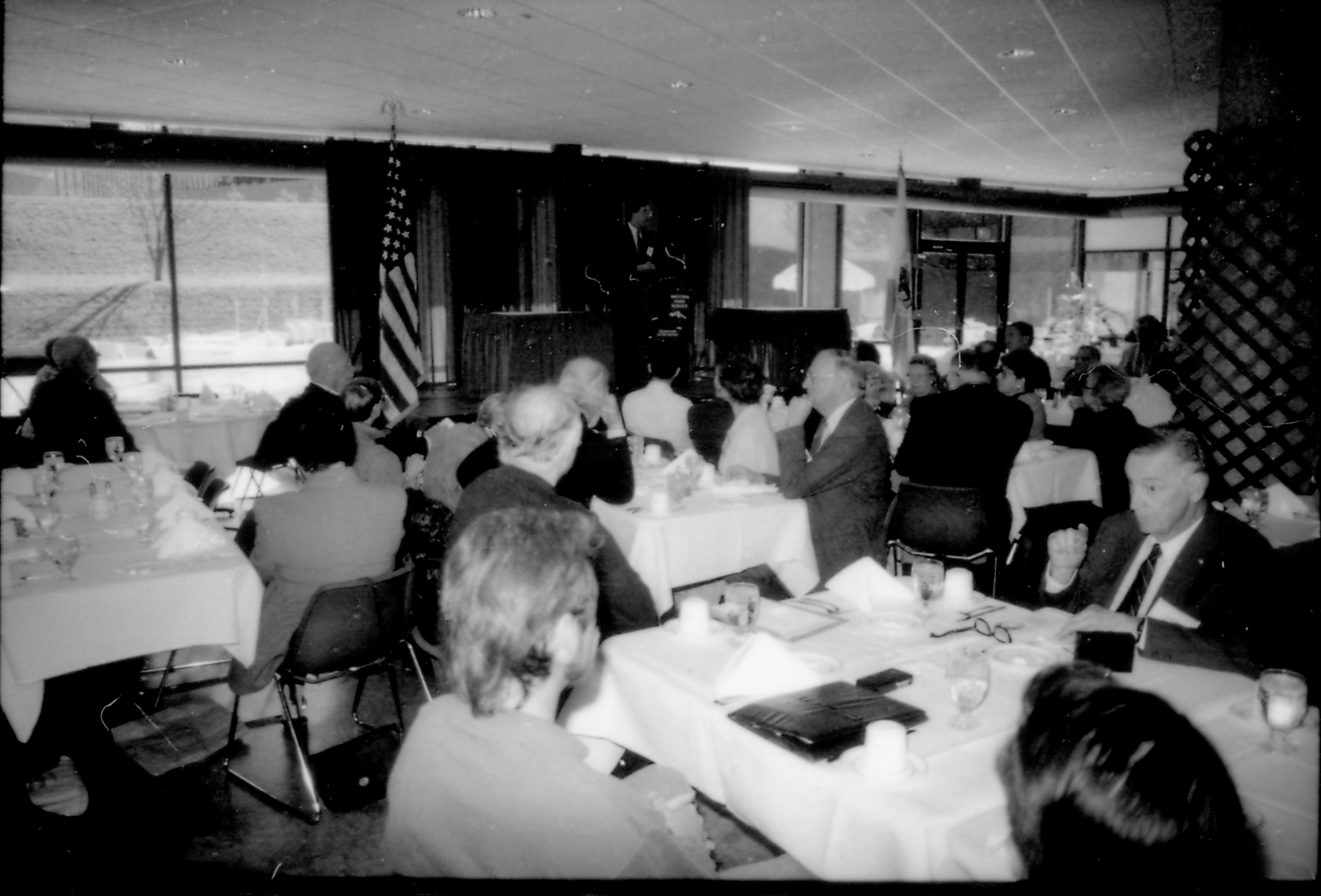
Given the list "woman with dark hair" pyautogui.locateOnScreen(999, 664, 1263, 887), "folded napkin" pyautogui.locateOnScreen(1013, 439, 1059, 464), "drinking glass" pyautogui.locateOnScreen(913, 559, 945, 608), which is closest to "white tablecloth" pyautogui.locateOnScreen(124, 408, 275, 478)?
"folded napkin" pyautogui.locateOnScreen(1013, 439, 1059, 464)

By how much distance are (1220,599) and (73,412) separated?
554 centimetres

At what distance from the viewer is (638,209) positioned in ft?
29.2

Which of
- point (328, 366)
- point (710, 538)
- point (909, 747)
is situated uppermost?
point (328, 366)

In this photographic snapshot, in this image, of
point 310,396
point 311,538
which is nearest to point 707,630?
point 311,538

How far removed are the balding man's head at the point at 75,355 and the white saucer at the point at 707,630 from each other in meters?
4.58

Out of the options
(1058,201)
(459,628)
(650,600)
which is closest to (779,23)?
(650,600)

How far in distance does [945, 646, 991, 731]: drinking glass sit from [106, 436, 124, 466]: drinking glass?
4.65 meters

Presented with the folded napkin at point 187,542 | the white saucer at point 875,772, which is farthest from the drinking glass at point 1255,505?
the folded napkin at point 187,542

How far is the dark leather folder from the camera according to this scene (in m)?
1.58

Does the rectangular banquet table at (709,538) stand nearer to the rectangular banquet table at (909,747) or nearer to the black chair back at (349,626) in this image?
the black chair back at (349,626)

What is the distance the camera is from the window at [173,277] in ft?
25.4

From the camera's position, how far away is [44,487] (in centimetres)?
363

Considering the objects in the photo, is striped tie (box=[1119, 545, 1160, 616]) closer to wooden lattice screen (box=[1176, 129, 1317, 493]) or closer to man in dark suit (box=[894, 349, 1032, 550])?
man in dark suit (box=[894, 349, 1032, 550])

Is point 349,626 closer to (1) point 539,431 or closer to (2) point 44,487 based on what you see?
(1) point 539,431
